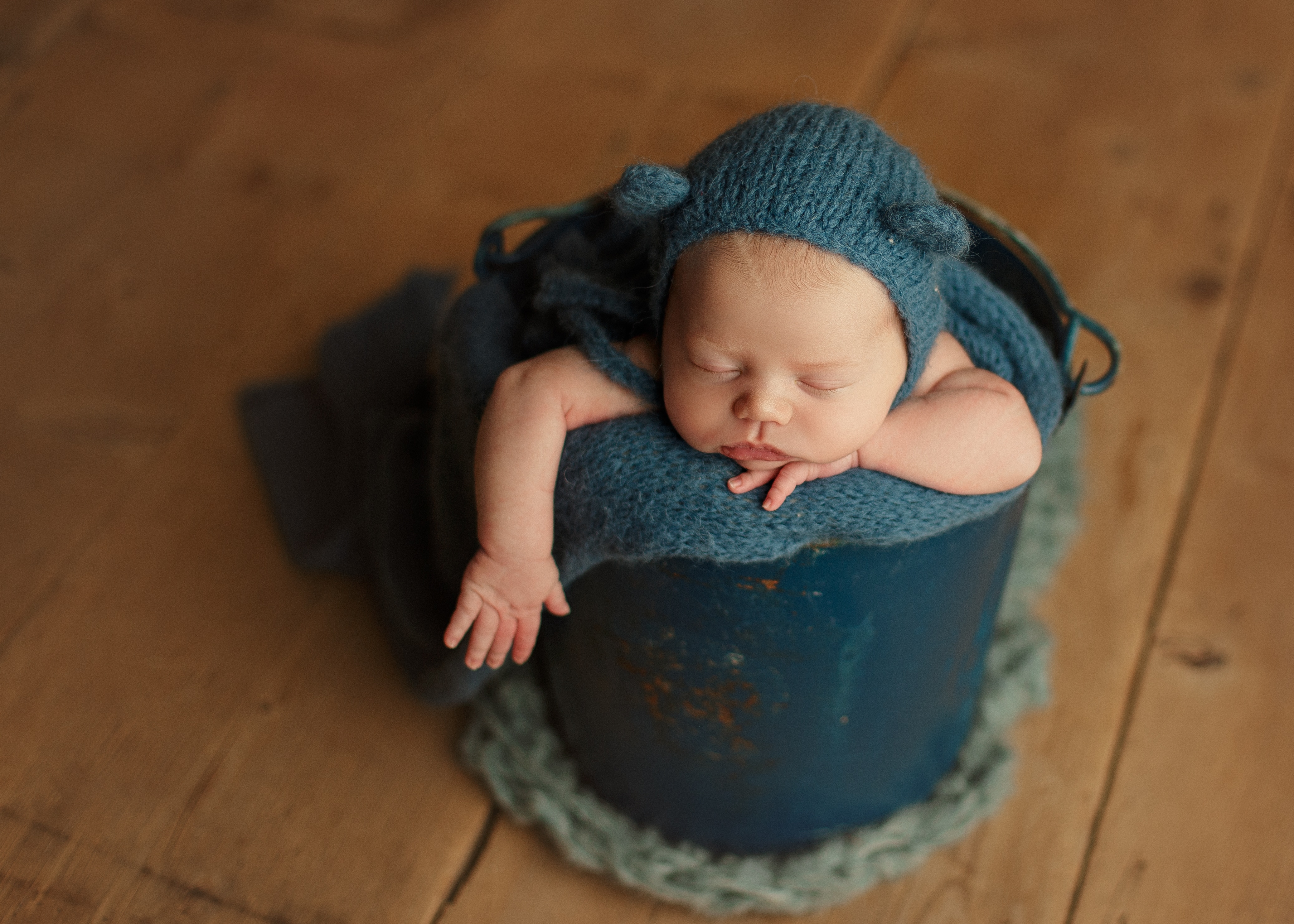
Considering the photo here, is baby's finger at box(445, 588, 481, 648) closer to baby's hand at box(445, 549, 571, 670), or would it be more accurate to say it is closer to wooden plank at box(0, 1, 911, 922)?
baby's hand at box(445, 549, 571, 670)

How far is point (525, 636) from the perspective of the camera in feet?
2.69

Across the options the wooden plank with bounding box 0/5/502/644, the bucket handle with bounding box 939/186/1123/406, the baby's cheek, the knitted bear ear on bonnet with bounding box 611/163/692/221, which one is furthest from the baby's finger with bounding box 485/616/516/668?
the wooden plank with bounding box 0/5/502/644

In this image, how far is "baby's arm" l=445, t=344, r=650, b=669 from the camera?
0.76 m

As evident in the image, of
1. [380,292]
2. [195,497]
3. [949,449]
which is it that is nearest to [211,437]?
[195,497]

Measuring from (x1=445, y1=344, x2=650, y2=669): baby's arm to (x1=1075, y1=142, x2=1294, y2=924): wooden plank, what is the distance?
563mm

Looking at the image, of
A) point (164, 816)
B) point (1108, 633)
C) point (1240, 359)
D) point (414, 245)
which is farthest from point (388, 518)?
point (1240, 359)

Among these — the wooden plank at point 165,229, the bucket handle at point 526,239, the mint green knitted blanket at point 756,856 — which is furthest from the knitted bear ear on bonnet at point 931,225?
the wooden plank at point 165,229

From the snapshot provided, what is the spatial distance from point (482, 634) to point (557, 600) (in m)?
0.06

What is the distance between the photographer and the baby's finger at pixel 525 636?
813mm

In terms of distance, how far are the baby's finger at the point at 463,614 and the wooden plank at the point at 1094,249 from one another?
30 cm

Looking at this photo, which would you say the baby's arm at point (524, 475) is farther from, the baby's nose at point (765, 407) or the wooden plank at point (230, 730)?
the wooden plank at point (230, 730)

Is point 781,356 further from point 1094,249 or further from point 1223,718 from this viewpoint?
point 1094,249

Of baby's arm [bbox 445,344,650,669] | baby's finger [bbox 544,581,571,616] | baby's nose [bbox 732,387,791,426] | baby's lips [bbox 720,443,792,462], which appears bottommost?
baby's finger [bbox 544,581,571,616]

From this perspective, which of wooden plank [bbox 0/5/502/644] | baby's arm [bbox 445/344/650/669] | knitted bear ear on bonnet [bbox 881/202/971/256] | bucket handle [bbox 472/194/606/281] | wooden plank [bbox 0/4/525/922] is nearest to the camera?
knitted bear ear on bonnet [bbox 881/202/971/256]
